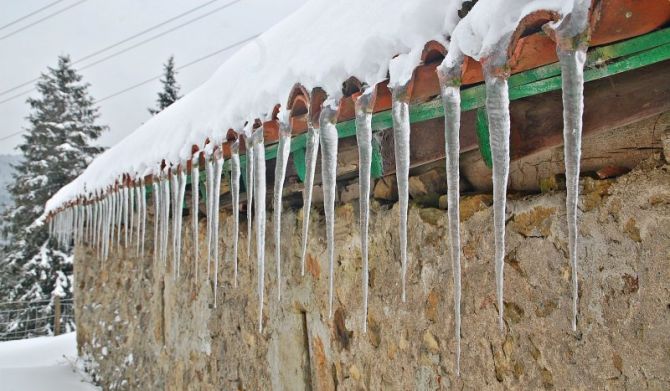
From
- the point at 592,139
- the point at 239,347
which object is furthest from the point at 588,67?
the point at 239,347

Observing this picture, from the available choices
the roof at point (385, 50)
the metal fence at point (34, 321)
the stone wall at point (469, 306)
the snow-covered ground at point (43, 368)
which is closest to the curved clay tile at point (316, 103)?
the roof at point (385, 50)

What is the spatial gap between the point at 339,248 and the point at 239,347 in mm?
1122

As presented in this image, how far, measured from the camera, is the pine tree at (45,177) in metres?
11.6

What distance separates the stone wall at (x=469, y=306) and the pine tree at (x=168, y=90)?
605 inches

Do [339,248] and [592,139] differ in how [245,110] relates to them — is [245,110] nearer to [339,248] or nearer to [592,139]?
A: [339,248]

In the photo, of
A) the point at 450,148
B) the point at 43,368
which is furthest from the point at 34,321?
the point at 450,148

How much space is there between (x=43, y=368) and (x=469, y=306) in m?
6.07

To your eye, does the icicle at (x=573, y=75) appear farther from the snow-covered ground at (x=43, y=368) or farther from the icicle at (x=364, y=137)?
the snow-covered ground at (x=43, y=368)

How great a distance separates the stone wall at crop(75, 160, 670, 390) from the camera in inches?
47.9

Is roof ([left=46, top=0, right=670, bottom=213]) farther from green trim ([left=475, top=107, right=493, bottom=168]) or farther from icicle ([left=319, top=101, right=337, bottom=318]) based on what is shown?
green trim ([left=475, top=107, right=493, bottom=168])

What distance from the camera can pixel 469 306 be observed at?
1.59 meters

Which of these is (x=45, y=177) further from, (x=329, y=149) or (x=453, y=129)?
(x=453, y=129)

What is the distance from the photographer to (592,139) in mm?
1349

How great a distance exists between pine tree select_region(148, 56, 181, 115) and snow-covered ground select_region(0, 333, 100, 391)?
432 inches
